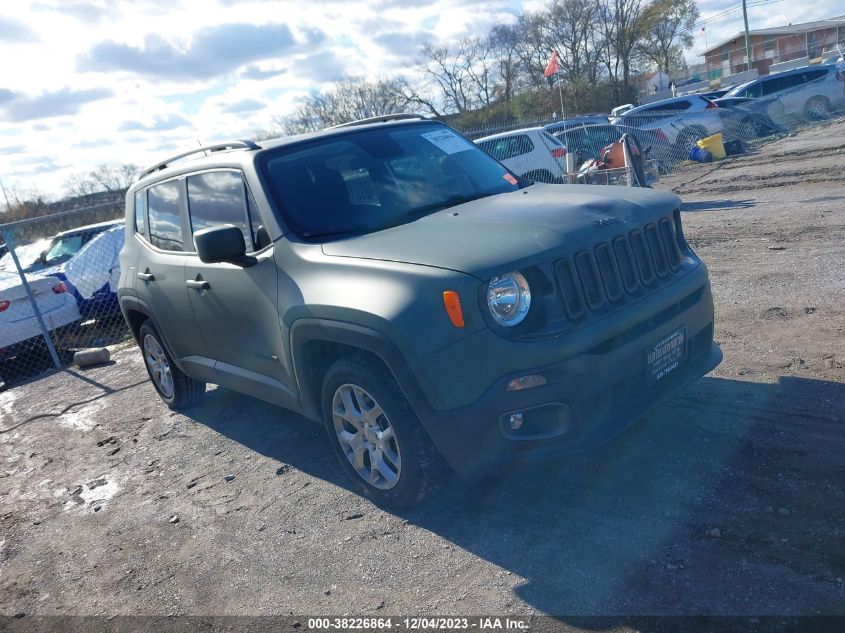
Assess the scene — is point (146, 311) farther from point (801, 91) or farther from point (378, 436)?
point (801, 91)

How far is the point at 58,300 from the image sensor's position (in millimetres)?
10781

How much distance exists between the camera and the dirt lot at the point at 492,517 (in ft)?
10.7

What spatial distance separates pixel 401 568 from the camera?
3.70 m

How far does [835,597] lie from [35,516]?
495 cm

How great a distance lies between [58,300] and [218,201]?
6.97 meters

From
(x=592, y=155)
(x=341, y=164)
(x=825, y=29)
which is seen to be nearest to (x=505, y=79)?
(x=825, y=29)

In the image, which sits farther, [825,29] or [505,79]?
[825,29]

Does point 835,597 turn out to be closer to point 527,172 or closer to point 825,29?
point 527,172

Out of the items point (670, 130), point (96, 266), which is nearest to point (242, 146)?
point (96, 266)

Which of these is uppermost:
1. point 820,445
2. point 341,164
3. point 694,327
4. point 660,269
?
point 341,164

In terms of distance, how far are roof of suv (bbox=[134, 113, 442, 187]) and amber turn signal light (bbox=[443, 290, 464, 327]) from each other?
1.98 meters

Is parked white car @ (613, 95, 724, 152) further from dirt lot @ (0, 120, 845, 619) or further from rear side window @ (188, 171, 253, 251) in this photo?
rear side window @ (188, 171, 253, 251)

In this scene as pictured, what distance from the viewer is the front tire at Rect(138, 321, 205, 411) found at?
648cm

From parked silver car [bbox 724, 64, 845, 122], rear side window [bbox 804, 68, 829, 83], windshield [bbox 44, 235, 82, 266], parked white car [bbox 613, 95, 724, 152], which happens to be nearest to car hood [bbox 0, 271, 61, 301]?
windshield [bbox 44, 235, 82, 266]
